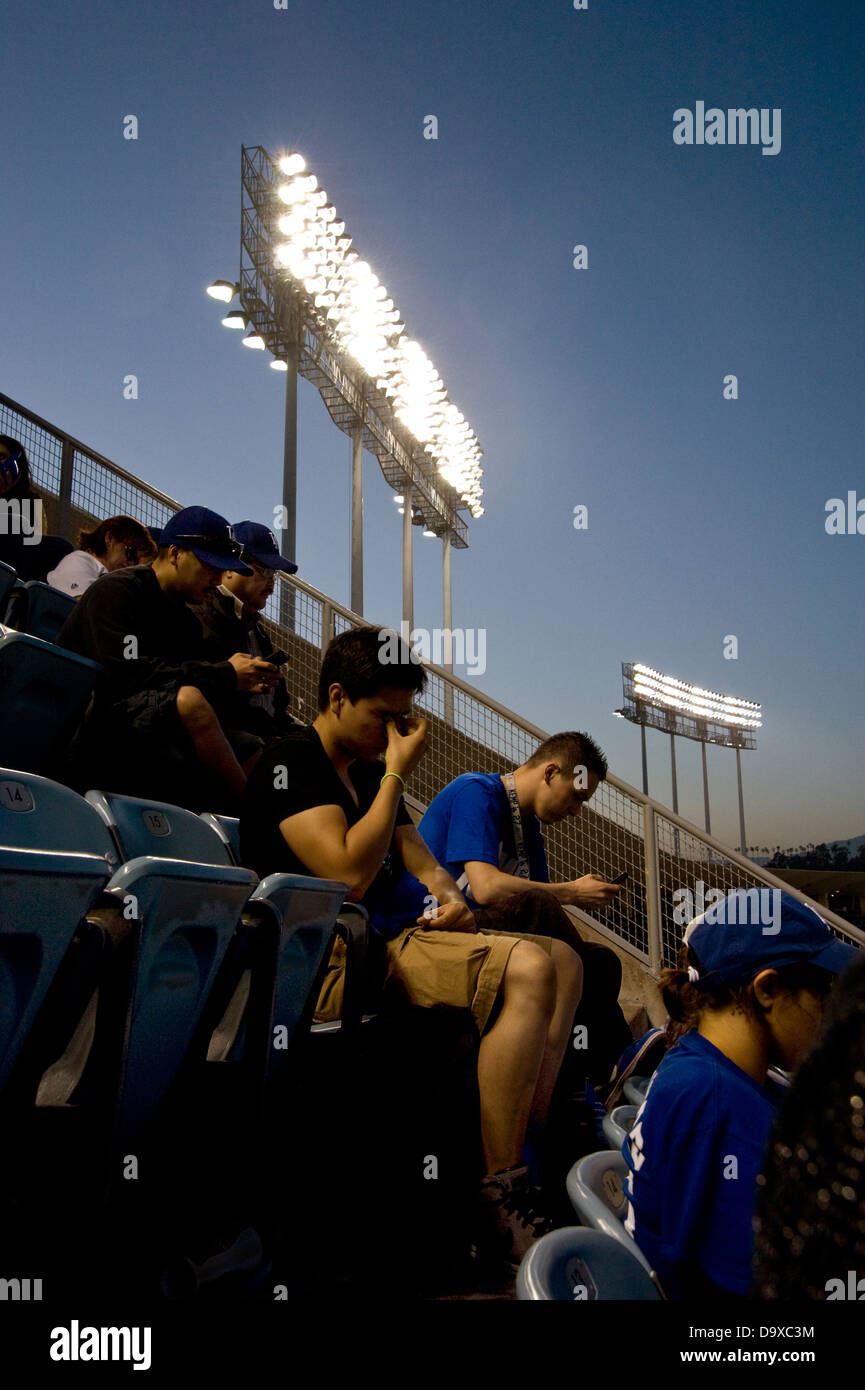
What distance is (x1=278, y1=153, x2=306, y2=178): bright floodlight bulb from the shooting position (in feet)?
40.3

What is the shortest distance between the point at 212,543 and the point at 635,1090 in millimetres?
2525

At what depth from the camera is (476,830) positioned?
3.36 m

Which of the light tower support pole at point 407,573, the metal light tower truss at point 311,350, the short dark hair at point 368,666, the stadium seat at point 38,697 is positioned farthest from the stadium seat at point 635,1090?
the light tower support pole at point 407,573

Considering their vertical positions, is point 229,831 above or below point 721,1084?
above

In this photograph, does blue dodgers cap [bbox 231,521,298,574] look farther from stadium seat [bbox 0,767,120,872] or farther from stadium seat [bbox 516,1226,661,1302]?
stadium seat [bbox 516,1226,661,1302]

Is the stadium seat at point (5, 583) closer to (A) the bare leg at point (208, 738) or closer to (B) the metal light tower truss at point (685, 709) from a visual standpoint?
(A) the bare leg at point (208, 738)

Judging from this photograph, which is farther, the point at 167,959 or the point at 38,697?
the point at 38,697

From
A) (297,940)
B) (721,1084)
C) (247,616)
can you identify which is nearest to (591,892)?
(297,940)

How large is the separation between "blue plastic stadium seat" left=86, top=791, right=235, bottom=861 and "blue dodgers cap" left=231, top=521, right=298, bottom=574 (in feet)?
6.30

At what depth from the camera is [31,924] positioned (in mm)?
1365

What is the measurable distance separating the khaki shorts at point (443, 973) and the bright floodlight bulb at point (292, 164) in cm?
1251

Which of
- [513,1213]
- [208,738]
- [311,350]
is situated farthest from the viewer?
[311,350]

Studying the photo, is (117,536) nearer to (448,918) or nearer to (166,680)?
(166,680)

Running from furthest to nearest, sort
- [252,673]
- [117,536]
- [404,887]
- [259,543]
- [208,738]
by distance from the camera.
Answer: [117,536], [259,543], [252,673], [208,738], [404,887]
